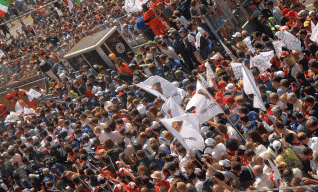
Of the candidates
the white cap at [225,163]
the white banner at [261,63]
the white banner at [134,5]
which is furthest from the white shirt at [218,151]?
the white banner at [134,5]

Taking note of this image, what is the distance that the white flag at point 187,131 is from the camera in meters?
6.84

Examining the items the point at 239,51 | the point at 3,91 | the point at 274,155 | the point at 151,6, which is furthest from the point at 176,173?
the point at 3,91

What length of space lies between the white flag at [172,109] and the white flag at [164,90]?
0.75 metres

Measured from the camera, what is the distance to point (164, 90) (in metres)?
8.98

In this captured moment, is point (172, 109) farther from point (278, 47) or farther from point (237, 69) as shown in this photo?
point (278, 47)

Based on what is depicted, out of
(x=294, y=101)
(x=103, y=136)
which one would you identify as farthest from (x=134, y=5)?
(x=294, y=101)

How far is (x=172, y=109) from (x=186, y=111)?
699 mm

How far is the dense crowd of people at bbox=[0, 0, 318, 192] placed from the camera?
614cm

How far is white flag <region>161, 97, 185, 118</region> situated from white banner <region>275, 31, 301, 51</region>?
281 centimetres

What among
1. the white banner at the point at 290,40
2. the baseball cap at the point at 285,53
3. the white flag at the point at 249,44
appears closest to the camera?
the baseball cap at the point at 285,53

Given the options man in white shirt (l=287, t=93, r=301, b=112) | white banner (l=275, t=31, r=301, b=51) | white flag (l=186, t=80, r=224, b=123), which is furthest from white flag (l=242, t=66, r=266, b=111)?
white banner (l=275, t=31, r=301, b=51)

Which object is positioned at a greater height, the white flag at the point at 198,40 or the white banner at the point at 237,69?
the white flag at the point at 198,40

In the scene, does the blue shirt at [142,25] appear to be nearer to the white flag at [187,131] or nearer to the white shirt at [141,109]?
the white shirt at [141,109]

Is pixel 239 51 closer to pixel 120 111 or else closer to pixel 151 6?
pixel 120 111
